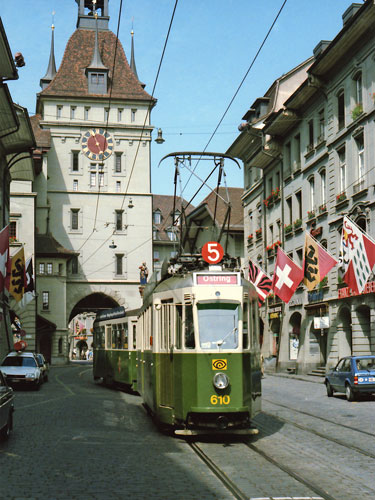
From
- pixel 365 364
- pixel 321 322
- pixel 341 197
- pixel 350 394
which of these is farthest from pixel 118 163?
pixel 350 394

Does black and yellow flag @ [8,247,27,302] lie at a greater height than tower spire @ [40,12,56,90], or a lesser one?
lesser

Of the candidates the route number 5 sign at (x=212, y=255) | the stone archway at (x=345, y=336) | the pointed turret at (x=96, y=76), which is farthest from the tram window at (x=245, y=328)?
the pointed turret at (x=96, y=76)

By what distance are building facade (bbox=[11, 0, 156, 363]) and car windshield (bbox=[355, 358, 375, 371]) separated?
45.7 meters

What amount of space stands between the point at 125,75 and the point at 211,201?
1811 cm

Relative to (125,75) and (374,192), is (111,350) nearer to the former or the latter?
(374,192)

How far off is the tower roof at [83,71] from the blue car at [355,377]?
51.3 meters

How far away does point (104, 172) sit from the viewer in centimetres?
6944

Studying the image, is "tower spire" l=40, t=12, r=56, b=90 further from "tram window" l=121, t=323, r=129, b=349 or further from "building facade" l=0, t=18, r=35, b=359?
"tram window" l=121, t=323, r=129, b=349

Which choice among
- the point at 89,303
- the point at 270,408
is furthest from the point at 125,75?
the point at 270,408

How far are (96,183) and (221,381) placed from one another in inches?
2298

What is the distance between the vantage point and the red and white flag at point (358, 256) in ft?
71.4

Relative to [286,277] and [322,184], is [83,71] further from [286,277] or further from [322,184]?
[286,277]

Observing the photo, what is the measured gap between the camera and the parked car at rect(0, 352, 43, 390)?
89.8 feet

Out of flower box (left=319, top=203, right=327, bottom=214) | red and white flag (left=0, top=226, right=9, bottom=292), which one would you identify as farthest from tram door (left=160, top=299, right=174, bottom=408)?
flower box (left=319, top=203, right=327, bottom=214)
